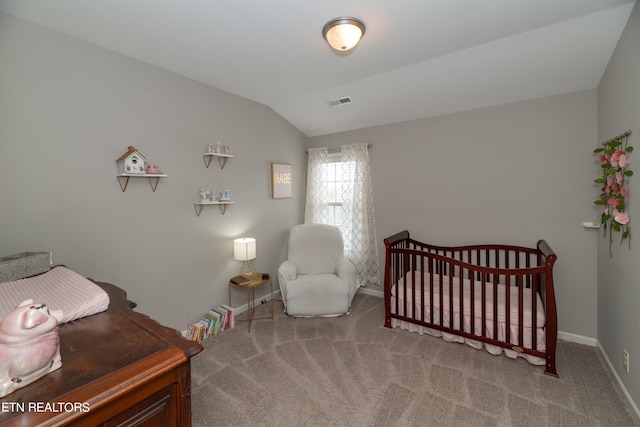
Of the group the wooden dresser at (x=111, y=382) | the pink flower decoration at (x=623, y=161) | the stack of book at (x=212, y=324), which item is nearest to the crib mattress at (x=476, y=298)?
the pink flower decoration at (x=623, y=161)

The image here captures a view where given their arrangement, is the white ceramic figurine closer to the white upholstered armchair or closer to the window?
the white upholstered armchair

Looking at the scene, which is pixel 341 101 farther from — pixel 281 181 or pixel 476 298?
pixel 476 298

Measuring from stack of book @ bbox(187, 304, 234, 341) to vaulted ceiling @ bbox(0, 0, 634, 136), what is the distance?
2319 mm

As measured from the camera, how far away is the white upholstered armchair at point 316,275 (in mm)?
3037

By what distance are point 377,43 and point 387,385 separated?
2513mm

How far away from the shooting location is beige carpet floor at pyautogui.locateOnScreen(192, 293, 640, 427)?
1710mm

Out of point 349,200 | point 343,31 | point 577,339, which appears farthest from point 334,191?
point 577,339

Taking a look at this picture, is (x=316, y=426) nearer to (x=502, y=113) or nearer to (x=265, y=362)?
(x=265, y=362)

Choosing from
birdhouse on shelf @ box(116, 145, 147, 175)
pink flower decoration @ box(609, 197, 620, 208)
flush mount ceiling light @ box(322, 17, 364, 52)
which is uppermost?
flush mount ceiling light @ box(322, 17, 364, 52)

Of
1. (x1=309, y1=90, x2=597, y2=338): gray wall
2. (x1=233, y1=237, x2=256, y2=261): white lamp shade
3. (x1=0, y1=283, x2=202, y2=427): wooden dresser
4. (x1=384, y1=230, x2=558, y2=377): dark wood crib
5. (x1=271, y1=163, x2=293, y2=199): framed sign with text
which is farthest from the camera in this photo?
(x1=271, y1=163, x2=293, y2=199): framed sign with text

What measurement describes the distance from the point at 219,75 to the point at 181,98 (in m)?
0.42

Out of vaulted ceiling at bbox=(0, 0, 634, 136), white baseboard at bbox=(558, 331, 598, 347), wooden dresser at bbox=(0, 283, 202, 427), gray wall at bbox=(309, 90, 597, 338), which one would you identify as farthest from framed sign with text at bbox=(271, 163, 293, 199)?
white baseboard at bbox=(558, 331, 598, 347)

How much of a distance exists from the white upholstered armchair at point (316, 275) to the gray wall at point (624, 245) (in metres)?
2.14

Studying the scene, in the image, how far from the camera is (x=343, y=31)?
5.80ft
